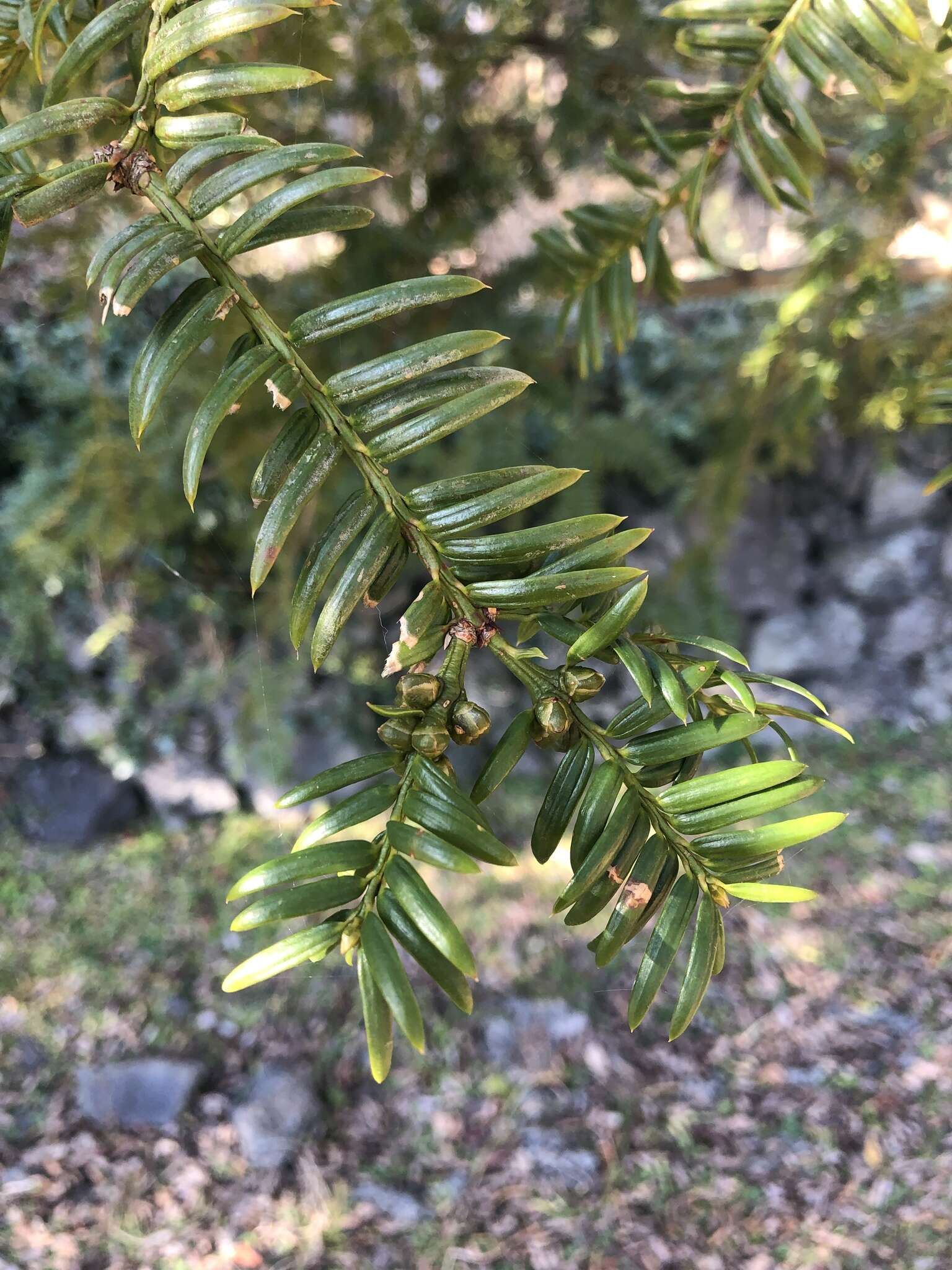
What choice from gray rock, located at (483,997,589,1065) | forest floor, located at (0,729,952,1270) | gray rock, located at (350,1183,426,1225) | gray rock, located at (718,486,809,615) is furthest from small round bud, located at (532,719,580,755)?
gray rock, located at (718,486,809,615)

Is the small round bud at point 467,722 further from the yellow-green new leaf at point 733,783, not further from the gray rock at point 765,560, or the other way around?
the gray rock at point 765,560

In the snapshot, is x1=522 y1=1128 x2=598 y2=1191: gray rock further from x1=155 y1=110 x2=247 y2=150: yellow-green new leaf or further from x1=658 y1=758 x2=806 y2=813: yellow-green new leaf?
x1=155 y1=110 x2=247 y2=150: yellow-green new leaf

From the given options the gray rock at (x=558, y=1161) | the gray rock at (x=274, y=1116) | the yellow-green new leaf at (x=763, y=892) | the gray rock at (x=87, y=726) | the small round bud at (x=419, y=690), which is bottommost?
the gray rock at (x=558, y=1161)

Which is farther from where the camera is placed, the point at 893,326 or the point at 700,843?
the point at 893,326

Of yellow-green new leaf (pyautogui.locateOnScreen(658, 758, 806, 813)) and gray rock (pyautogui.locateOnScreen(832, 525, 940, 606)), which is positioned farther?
gray rock (pyautogui.locateOnScreen(832, 525, 940, 606))

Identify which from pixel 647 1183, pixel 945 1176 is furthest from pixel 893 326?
pixel 647 1183

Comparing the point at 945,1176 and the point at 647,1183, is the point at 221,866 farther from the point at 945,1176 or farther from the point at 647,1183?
the point at 945,1176

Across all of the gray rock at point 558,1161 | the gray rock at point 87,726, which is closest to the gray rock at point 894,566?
the gray rock at point 558,1161

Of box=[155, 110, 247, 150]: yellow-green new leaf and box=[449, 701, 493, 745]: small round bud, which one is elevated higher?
box=[155, 110, 247, 150]: yellow-green new leaf
